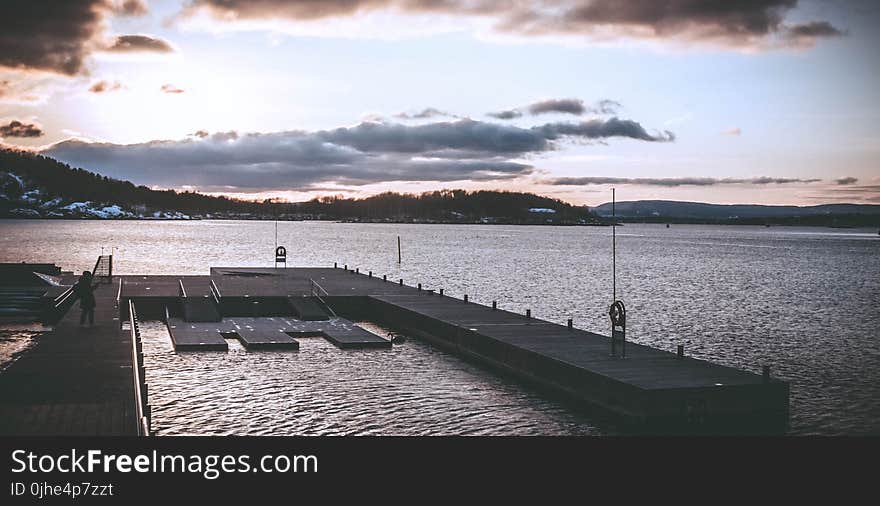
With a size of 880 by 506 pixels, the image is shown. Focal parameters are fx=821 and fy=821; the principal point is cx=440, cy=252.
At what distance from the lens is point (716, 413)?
22.9 metres

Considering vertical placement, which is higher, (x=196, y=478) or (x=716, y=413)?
(x=196, y=478)

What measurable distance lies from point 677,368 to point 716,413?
10.7 feet

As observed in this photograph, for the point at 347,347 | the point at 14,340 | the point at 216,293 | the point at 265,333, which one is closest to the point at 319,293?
the point at 216,293

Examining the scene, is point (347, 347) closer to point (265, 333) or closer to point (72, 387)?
point (265, 333)

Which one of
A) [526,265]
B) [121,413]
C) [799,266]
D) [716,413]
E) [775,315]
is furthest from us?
[799,266]

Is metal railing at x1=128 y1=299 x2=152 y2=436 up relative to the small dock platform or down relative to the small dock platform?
up

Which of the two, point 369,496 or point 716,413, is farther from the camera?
point 716,413

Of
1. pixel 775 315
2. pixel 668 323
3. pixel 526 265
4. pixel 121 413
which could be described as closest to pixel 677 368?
pixel 121 413

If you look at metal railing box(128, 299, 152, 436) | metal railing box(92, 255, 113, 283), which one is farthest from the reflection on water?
metal railing box(92, 255, 113, 283)

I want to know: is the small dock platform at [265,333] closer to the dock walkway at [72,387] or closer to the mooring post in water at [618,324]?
the dock walkway at [72,387]

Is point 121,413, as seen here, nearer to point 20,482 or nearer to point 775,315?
point 20,482

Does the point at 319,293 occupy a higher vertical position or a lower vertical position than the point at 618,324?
lower

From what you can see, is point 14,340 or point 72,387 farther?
point 14,340

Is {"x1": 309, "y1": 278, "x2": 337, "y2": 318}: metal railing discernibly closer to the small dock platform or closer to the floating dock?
the floating dock
